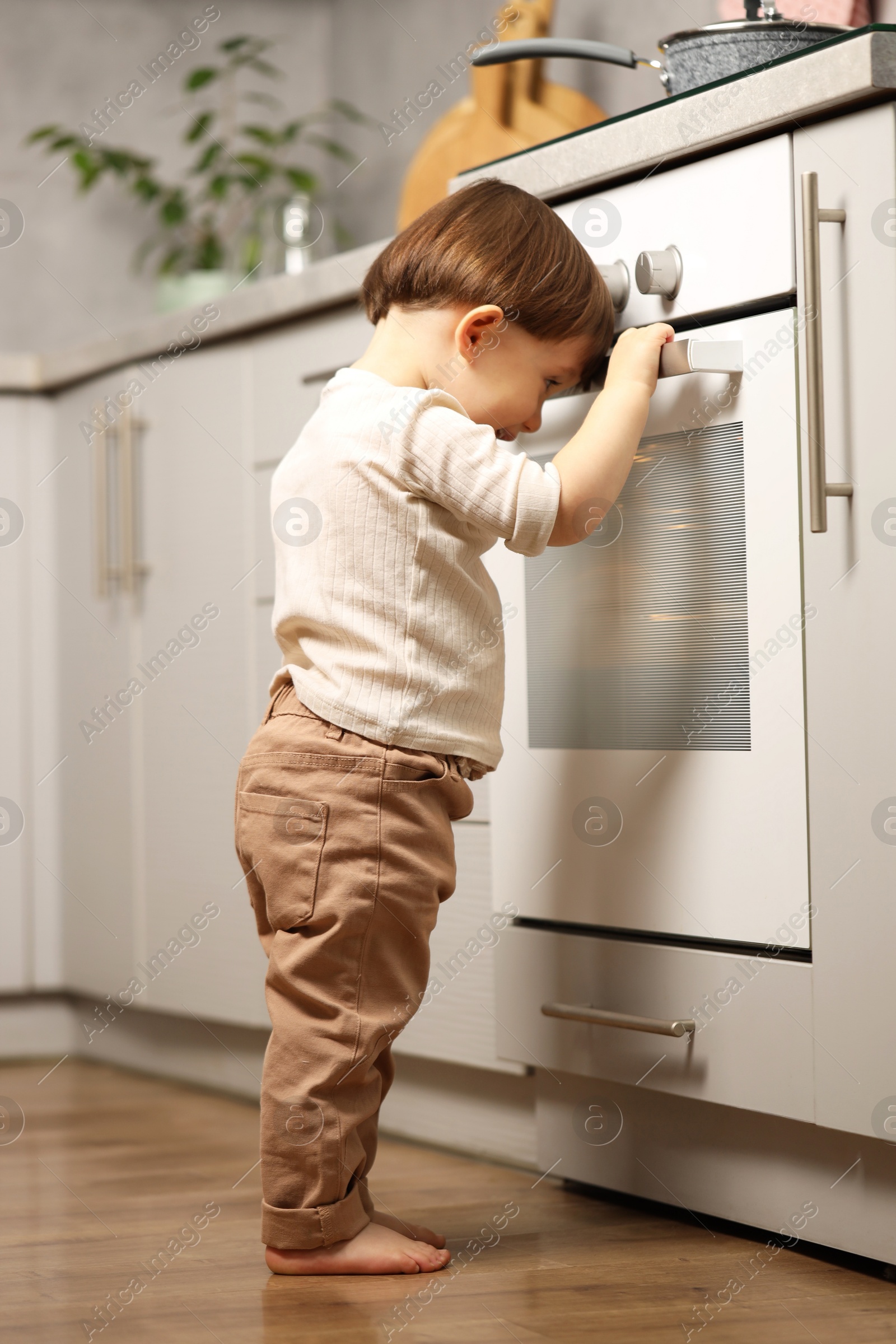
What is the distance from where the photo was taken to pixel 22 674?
7.39 ft

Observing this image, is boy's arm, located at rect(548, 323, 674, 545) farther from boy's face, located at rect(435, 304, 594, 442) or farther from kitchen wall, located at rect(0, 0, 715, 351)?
kitchen wall, located at rect(0, 0, 715, 351)

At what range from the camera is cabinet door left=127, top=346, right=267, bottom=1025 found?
188 cm

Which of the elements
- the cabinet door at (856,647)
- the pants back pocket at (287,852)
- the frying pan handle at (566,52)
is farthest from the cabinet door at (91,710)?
the cabinet door at (856,647)

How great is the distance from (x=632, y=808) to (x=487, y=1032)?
359mm

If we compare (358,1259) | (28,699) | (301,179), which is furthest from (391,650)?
(301,179)

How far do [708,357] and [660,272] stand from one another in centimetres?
10

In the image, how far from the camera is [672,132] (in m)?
1.24

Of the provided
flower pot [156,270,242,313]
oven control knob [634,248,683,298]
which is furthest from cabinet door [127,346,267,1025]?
oven control knob [634,248,683,298]

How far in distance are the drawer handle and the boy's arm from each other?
1.26 feet

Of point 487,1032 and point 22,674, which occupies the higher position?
point 22,674

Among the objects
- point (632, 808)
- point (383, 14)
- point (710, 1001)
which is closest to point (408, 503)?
point (632, 808)

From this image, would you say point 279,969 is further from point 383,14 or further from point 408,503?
point 383,14

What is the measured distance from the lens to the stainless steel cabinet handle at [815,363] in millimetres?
1096

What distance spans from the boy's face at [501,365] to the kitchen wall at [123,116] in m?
1.40
